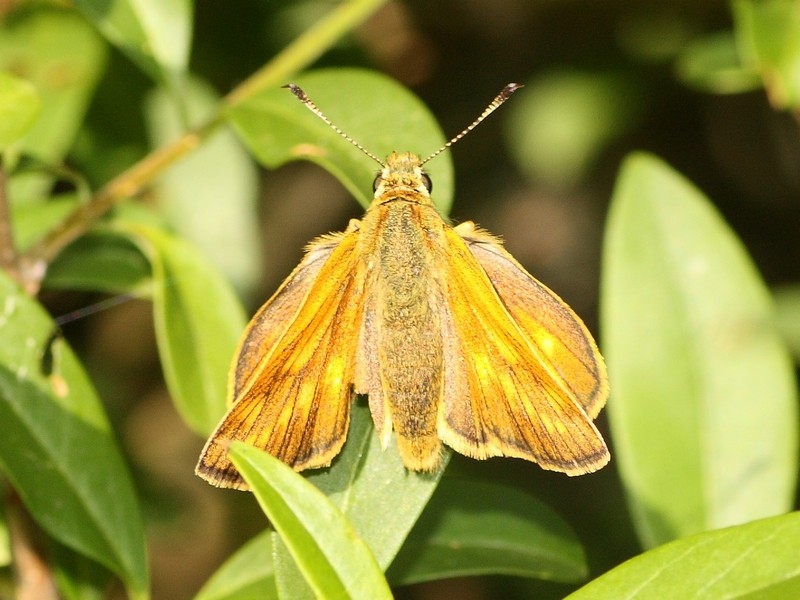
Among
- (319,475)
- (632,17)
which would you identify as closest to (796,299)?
(632,17)

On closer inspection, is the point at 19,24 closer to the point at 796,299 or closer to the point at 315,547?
the point at 315,547

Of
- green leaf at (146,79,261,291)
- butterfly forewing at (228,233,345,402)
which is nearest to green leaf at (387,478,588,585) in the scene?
butterfly forewing at (228,233,345,402)

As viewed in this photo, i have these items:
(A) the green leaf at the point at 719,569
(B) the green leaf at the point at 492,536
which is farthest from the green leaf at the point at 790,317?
(A) the green leaf at the point at 719,569

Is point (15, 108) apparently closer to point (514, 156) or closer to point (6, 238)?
point (6, 238)

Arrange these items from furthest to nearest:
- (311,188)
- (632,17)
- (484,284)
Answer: (311,188) < (632,17) < (484,284)

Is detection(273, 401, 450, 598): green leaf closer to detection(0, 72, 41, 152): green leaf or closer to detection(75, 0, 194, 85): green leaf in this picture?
detection(0, 72, 41, 152): green leaf

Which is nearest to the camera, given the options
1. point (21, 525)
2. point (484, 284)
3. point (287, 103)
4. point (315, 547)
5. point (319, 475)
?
point (315, 547)

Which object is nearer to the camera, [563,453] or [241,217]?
[563,453]
